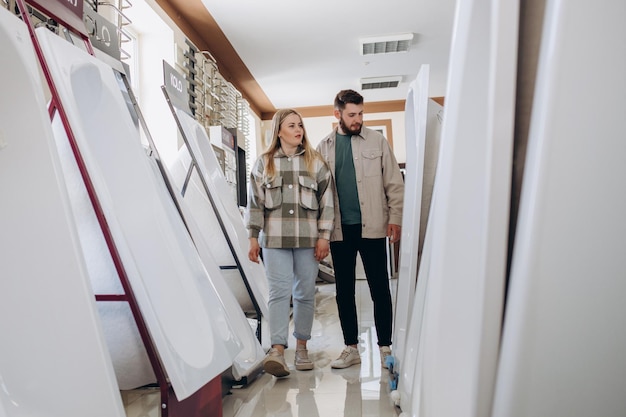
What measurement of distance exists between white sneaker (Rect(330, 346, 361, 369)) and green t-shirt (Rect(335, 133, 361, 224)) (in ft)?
1.99

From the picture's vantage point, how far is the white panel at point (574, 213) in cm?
35

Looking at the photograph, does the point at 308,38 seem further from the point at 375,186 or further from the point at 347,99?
the point at 375,186

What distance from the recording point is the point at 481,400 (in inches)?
16.3

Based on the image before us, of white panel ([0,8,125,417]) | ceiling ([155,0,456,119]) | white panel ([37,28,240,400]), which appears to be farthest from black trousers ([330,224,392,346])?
ceiling ([155,0,456,119])

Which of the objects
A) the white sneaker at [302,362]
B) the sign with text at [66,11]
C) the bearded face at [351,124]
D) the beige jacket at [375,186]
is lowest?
the white sneaker at [302,362]

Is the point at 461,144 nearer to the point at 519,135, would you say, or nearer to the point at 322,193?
the point at 519,135

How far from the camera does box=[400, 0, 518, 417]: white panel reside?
1.32ft

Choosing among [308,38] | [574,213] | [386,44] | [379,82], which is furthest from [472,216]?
[379,82]

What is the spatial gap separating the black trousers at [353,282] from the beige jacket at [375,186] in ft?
0.18

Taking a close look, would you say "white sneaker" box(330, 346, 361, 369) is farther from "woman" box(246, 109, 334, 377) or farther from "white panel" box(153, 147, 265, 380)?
"white panel" box(153, 147, 265, 380)

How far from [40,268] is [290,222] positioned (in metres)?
1.41

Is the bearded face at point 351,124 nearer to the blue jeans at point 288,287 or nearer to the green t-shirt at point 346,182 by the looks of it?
the green t-shirt at point 346,182

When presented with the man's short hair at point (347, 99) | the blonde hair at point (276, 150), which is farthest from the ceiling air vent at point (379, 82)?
the blonde hair at point (276, 150)

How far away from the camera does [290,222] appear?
2.13 metres
